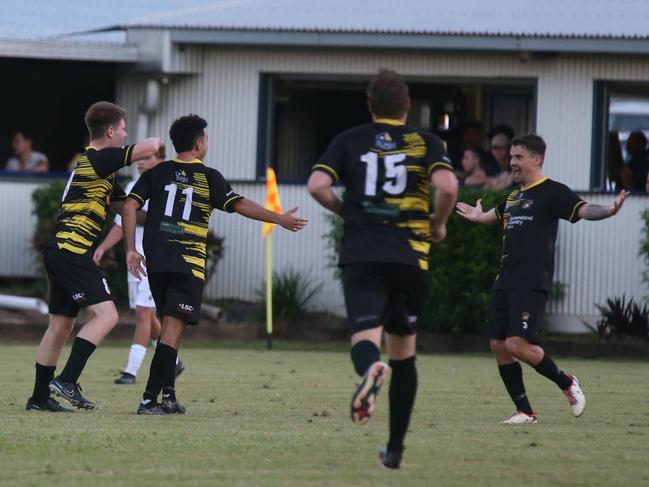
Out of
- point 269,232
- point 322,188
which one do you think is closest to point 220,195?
point 322,188

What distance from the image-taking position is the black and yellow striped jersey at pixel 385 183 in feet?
25.6

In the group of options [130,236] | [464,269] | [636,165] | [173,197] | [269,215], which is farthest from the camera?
[636,165]

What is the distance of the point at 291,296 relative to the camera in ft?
68.8

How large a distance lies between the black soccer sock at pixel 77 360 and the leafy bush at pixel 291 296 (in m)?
10.1

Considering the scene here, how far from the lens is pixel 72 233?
10.6m

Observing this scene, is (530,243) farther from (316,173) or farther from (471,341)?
(471,341)

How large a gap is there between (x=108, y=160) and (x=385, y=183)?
3112 mm

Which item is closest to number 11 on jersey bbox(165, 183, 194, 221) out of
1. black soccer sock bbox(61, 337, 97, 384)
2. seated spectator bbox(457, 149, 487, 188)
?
black soccer sock bbox(61, 337, 97, 384)

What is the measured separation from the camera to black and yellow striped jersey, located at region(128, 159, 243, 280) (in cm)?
1033

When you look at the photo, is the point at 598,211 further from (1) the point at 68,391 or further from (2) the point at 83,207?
(1) the point at 68,391

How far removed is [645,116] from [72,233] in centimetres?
1519

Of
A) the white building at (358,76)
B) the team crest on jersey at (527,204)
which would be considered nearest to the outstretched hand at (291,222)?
the team crest on jersey at (527,204)

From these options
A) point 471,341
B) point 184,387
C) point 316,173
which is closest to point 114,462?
point 316,173

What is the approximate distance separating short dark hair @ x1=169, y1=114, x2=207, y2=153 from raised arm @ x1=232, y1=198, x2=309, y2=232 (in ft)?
1.75
